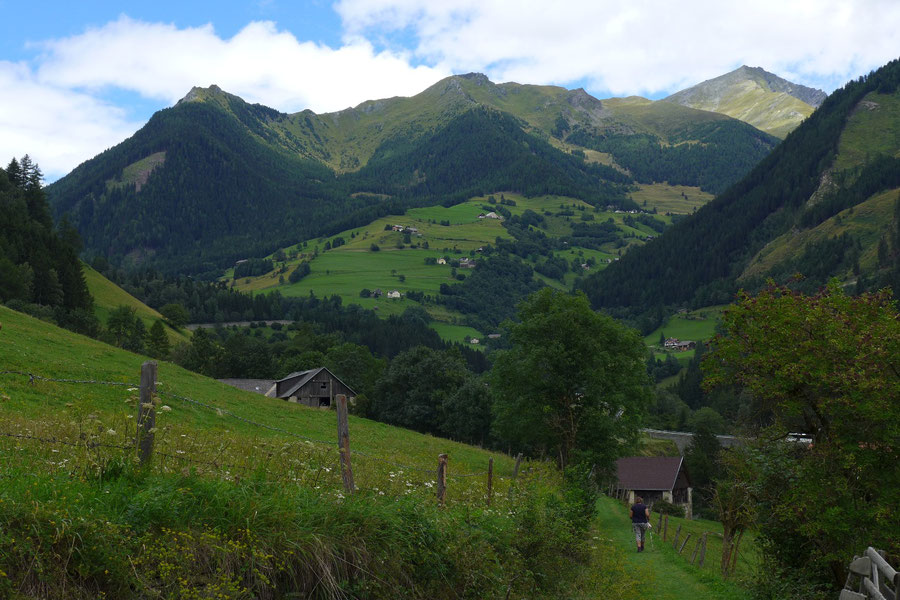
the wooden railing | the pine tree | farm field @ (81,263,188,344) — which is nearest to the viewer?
the wooden railing

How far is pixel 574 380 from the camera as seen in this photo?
135 feet

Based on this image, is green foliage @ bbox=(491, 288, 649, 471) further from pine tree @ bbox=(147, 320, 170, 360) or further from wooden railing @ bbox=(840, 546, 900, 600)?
pine tree @ bbox=(147, 320, 170, 360)

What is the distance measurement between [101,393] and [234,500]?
954 inches

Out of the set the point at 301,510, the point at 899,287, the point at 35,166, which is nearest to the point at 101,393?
the point at 301,510

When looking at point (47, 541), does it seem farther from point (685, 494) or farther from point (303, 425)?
point (685, 494)

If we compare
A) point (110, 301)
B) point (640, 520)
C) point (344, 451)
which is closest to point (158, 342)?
point (110, 301)

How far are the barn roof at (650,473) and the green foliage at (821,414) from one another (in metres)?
66.4

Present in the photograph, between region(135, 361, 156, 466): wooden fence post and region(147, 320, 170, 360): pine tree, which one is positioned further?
region(147, 320, 170, 360): pine tree

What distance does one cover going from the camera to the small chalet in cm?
8206

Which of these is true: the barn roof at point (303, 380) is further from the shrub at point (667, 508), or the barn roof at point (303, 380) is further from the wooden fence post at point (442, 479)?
the wooden fence post at point (442, 479)

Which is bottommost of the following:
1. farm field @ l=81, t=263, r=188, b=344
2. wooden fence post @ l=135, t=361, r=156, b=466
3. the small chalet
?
the small chalet

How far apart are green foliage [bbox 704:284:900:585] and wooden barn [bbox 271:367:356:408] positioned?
83990 millimetres

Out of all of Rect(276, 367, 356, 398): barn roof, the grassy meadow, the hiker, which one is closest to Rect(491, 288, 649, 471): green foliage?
the hiker

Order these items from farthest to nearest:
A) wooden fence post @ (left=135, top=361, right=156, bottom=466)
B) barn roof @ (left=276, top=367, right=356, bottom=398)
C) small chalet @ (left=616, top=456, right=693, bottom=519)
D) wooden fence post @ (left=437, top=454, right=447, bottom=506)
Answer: barn roof @ (left=276, top=367, right=356, bottom=398) → small chalet @ (left=616, top=456, right=693, bottom=519) → wooden fence post @ (left=437, top=454, right=447, bottom=506) → wooden fence post @ (left=135, top=361, right=156, bottom=466)
